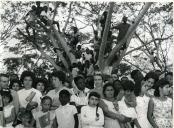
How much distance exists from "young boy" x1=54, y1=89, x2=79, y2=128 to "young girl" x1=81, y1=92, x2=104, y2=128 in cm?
11

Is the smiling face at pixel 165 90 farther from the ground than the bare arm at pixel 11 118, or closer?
farther from the ground

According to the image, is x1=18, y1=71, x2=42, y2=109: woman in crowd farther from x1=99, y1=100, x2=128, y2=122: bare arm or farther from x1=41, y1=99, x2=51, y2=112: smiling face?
x1=99, y1=100, x2=128, y2=122: bare arm

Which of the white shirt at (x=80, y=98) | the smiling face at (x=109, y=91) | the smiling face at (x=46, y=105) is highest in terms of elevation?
the smiling face at (x=109, y=91)

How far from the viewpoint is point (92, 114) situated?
421 cm

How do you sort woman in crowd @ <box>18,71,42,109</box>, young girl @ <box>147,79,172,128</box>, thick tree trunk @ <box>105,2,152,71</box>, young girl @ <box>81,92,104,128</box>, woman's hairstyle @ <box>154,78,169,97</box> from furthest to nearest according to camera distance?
thick tree trunk @ <box>105,2,152,71</box>, woman's hairstyle @ <box>154,78,169,97</box>, young girl @ <box>147,79,172,128</box>, woman in crowd @ <box>18,71,42,109</box>, young girl @ <box>81,92,104,128</box>

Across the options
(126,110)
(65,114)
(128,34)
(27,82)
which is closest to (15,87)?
(27,82)

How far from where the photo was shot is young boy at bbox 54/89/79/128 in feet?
13.8

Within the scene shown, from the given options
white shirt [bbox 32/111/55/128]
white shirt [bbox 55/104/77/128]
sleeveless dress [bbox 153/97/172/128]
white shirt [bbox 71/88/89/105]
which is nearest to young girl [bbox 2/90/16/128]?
white shirt [bbox 32/111/55/128]

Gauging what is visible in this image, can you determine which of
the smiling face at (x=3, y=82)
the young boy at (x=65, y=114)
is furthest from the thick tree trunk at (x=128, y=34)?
the smiling face at (x=3, y=82)

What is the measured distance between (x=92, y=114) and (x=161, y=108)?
1.10m

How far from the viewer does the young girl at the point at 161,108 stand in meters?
4.66

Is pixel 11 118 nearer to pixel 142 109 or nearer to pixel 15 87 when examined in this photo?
pixel 15 87

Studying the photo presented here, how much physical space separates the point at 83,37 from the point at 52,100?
12.0 meters

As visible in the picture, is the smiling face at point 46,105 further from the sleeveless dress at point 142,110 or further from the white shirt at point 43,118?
the sleeveless dress at point 142,110
